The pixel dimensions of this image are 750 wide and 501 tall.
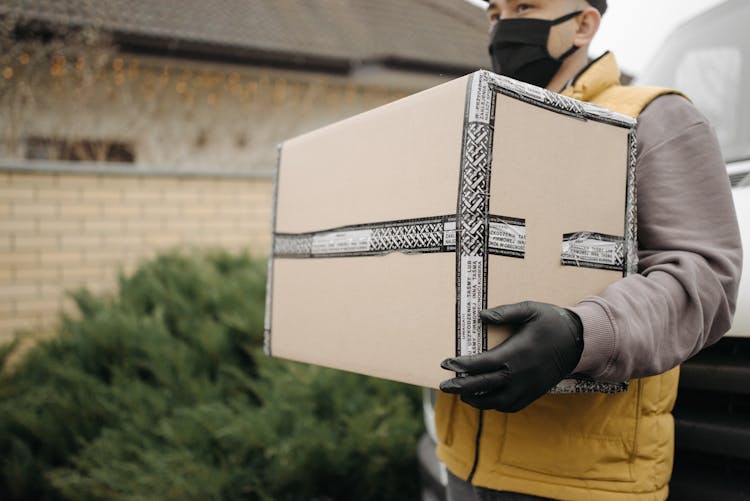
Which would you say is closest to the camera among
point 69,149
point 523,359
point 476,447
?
point 523,359

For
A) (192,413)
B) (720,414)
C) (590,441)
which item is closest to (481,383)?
(590,441)

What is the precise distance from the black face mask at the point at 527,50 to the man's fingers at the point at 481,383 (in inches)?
32.6

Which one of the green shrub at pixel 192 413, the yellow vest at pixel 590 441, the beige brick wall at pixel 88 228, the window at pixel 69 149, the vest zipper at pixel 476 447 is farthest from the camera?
the window at pixel 69 149

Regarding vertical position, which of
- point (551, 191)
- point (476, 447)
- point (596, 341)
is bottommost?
point (476, 447)

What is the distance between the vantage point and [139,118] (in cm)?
693

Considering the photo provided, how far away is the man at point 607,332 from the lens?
108 cm

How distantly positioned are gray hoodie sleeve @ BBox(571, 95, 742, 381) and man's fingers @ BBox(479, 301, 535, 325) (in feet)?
0.31

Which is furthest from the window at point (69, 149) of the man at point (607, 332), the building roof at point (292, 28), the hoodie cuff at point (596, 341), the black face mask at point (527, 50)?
the hoodie cuff at point (596, 341)

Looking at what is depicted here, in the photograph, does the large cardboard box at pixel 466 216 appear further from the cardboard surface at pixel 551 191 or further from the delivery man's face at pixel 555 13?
the delivery man's face at pixel 555 13

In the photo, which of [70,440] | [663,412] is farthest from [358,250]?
[70,440]

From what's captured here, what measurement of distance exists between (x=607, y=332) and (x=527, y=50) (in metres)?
0.77

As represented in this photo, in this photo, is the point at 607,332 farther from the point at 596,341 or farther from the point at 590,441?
the point at 590,441

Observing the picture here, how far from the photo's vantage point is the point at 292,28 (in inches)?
314

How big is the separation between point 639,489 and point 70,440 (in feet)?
10.5
